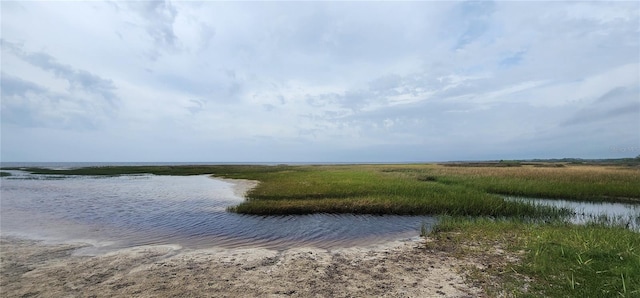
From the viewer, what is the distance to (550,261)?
8547 millimetres

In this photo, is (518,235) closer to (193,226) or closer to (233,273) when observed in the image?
(233,273)

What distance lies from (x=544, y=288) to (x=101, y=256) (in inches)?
529

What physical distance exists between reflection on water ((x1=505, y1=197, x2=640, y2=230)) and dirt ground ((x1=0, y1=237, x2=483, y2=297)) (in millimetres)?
12408

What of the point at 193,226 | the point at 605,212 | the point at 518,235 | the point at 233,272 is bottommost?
→ the point at 605,212

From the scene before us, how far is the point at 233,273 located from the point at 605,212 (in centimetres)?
2323

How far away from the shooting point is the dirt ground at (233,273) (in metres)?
7.59

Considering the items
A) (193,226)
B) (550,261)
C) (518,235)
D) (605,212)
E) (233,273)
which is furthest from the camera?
(605,212)

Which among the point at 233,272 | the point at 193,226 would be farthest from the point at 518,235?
the point at 193,226

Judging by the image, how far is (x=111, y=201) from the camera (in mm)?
25688

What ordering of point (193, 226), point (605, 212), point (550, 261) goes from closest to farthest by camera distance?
point (550, 261) → point (193, 226) → point (605, 212)

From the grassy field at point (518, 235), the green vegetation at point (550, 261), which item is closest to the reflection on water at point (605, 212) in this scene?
the grassy field at point (518, 235)

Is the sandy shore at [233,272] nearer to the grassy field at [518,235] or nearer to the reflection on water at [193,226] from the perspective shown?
the grassy field at [518,235]

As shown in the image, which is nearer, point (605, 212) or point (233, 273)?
point (233, 273)

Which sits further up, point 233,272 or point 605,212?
point 233,272
